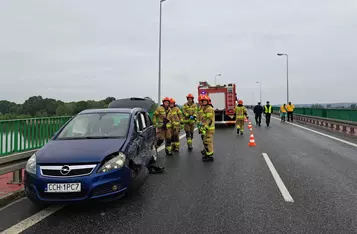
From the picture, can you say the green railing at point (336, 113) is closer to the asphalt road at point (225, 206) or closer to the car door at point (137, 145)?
the asphalt road at point (225, 206)

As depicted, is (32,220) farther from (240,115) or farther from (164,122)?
(240,115)

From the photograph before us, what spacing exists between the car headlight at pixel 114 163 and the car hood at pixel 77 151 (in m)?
0.10

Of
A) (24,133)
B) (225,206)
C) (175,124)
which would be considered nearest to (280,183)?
(225,206)

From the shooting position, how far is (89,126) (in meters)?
5.21

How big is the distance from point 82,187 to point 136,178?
2.93ft

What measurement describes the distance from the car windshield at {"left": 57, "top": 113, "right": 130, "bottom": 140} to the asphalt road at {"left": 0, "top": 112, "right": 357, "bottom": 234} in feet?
3.89

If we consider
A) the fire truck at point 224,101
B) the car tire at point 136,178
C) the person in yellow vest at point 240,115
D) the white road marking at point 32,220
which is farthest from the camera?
the fire truck at point 224,101

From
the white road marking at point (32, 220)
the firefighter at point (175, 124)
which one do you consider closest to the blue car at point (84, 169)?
the white road marking at point (32, 220)

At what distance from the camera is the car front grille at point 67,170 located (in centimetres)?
374

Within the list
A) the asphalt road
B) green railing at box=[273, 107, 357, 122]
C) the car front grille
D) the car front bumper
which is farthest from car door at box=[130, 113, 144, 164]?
green railing at box=[273, 107, 357, 122]

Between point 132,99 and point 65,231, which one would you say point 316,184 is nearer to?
point 65,231

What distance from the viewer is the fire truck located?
19.6 meters

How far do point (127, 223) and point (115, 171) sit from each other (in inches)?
29.1

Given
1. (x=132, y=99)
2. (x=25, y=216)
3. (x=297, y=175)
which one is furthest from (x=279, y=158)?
(x=132, y=99)
